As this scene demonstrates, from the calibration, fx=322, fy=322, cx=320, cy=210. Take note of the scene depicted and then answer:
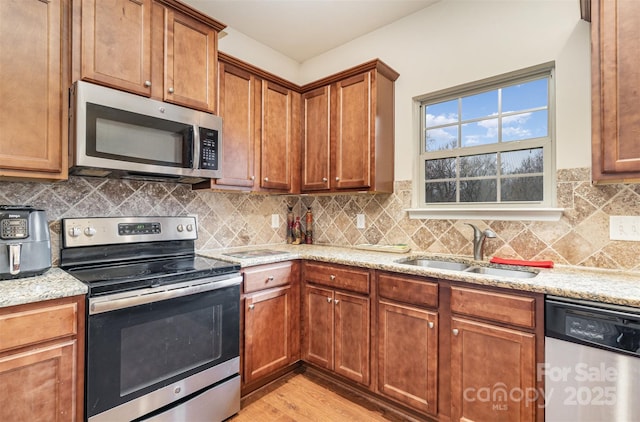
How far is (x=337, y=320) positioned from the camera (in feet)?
7.11

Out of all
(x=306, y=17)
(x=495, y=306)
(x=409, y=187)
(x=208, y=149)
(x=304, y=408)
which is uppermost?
(x=306, y=17)

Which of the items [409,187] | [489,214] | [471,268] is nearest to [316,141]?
[409,187]

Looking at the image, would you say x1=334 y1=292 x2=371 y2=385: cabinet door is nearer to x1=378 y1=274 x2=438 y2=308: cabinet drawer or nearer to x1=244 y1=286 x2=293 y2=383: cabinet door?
x1=378 y1=274 x2=438 y2=308: cabinet drawer

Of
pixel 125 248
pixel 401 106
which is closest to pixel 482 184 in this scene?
pixel 401 106

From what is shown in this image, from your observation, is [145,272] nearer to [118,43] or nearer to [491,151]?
[118,43]

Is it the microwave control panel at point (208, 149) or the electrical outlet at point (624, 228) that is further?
the microwave control panel at point (208, 149)

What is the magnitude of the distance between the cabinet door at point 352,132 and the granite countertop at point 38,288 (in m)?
1.75

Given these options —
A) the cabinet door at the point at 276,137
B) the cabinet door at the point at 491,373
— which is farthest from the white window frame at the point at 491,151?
the cabinet door at the point at 276,137

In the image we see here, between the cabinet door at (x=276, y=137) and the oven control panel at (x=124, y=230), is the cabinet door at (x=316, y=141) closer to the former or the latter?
the cabinet door at (x=276, y=137)

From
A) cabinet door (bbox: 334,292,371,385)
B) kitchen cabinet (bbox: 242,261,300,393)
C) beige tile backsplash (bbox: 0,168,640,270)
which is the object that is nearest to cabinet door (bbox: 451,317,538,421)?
cabinet door (bbox: 334,292,371,385)

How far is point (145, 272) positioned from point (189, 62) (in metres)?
1.26

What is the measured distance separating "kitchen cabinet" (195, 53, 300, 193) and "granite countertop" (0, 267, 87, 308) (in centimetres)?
98

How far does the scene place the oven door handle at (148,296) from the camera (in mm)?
1393

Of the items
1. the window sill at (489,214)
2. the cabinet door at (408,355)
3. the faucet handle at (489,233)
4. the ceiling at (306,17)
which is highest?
the ceiling at (306,17)
